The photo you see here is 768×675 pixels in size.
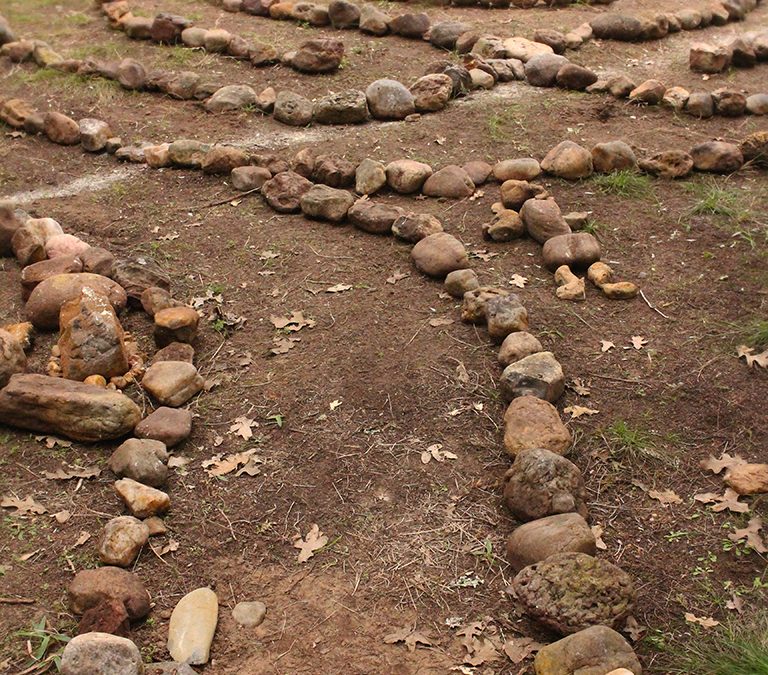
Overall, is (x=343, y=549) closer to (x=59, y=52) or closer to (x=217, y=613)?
(x=217, y=613)

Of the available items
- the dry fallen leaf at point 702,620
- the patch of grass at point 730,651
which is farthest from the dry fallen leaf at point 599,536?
the patch of grass at point 730,651

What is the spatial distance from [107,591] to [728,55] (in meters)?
7.73

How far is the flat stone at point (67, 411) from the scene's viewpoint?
14.7 feet

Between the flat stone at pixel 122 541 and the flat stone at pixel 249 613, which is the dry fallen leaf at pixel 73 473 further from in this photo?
the flat stone at pixel 249 613

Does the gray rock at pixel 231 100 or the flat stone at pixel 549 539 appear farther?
the gray rock at pixel 231 100

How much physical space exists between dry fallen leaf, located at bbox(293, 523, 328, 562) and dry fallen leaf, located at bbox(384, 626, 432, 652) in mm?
562

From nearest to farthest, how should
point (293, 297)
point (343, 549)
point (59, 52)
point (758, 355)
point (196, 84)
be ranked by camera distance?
point (343, 549)
point (758, 355)
point (293, 297)
point (196, 84)
point (59, 52)

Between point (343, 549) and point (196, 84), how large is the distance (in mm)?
5690

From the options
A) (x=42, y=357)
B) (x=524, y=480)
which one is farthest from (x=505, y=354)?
(x=42, y=357)

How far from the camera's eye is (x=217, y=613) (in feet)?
12.1

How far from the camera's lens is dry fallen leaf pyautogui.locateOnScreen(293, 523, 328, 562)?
3.99 meters

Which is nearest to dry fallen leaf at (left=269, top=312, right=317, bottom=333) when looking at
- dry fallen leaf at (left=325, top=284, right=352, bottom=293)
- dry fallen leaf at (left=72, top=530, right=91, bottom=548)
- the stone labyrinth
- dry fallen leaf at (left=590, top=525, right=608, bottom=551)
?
the stone labyrinth

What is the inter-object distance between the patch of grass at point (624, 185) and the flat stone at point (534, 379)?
225 cm

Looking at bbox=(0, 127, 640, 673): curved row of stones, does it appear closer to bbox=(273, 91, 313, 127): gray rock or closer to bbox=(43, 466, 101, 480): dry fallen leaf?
bbox=(43, 466, 101, 480): dry fallen leaf
